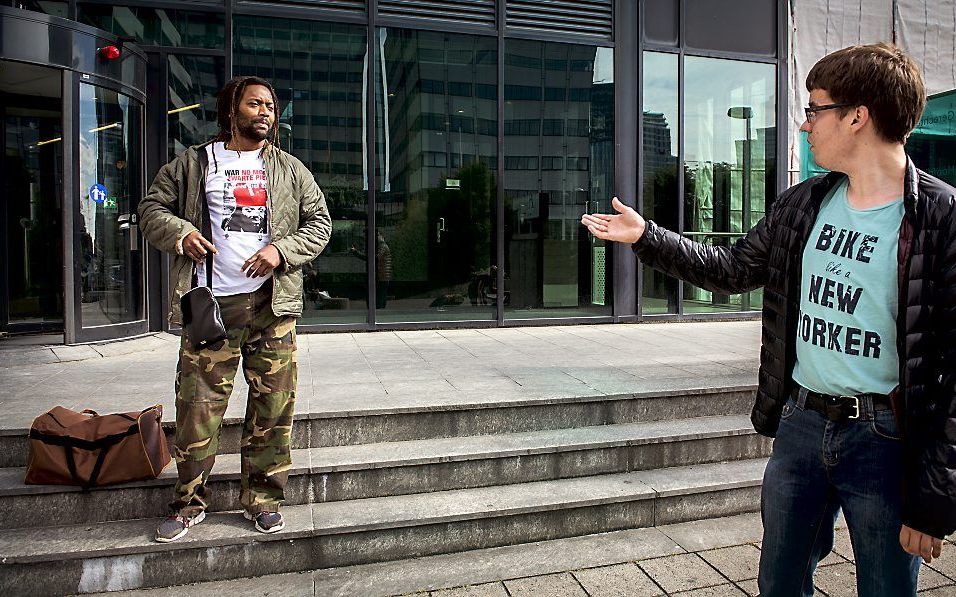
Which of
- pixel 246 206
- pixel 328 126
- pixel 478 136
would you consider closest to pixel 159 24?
pixel 328 126

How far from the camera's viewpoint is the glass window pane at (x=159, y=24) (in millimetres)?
7535

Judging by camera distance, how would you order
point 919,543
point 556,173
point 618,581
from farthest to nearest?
point 556,173 → point 618,581 → point 919,543

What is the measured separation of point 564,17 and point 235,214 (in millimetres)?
7040

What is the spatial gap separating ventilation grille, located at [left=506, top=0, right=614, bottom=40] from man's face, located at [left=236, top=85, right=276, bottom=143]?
20.5ft

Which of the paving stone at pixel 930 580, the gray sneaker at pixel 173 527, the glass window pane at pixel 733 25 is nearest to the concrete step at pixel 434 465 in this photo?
the gray sneaker at pixel 173 527

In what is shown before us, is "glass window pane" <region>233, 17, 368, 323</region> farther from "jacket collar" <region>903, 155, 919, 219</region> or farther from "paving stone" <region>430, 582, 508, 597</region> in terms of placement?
"jacket collar" <region>903, 155, 919, 219</region>

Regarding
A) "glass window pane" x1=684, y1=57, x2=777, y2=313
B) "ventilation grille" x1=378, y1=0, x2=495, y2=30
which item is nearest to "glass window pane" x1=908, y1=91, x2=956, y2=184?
"glass window pane" x1=684, y1=57, x2=777, y2=313

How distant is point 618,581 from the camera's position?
10.7 ft

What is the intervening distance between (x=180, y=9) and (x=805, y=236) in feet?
25.6

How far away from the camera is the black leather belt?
1.80m

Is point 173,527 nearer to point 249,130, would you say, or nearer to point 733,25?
point 249,130

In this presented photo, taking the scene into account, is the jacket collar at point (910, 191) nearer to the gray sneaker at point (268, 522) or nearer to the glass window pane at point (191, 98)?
the gray sneaker at point (268, 522)

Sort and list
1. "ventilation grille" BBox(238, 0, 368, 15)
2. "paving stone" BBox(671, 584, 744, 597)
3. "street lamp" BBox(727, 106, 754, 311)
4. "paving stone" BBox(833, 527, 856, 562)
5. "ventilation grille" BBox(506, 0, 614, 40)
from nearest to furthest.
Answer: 1. "paving stone" BBox(671, 584, 744, 597)
2. "paving stone" BBox(833, 527, 856, 562)
3. "ventilation grille" BBox(238, 0, 368, 15)
4. "ventilation grille" BBox(506, 0, 614, 40)
5. "street lamp" BBox(727, 106, 754, 311)

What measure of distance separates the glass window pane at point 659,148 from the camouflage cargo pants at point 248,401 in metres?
6.96
